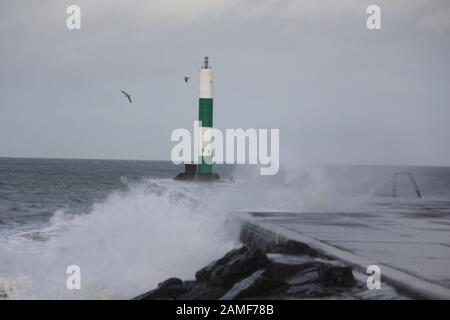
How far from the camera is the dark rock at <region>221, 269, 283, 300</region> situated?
227 inches

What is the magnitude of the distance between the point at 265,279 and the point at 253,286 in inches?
5.7

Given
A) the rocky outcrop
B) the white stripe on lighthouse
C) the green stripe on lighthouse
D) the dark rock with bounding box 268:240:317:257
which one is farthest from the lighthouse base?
the rocky outcrop

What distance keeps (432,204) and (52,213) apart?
65.0ft

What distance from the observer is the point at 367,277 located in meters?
6.04


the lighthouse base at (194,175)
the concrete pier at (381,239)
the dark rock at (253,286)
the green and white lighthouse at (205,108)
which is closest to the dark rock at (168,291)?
the dark rock at (253,286)

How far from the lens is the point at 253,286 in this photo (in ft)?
19.2

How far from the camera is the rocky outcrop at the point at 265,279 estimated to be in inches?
228

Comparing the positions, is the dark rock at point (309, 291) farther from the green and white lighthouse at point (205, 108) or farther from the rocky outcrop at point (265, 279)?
the green and white lighthouse at point (205, 108)

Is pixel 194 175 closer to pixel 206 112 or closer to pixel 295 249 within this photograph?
pixel 206 112

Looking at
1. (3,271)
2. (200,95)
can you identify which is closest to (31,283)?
(3,271)

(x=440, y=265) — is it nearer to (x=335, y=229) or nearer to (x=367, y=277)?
(x=367, y=277)

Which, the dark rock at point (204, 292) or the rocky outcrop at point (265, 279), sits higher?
the rocky outcrop at point (265, 279)

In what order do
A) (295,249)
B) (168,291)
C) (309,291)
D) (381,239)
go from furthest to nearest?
(381,239) → (295,249) → (168,291) → (309,291)

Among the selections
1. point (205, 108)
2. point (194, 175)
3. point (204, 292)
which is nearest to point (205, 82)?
point (205, 108)
